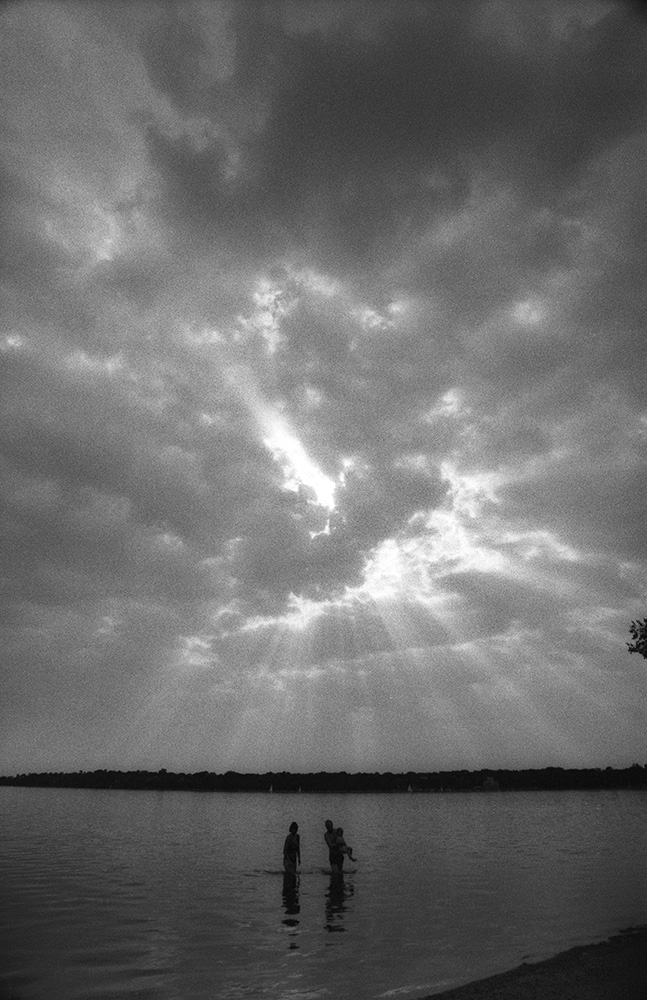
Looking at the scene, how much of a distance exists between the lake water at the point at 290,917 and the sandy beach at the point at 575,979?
1762 millimetres

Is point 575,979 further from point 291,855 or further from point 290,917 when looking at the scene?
point 291,855

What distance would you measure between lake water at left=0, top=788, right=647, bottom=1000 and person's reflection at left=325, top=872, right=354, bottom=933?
12cm

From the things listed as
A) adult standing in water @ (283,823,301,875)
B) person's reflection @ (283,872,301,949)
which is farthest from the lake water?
adult standing in water @ (283,823,301,875)

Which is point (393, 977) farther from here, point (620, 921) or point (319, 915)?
point (620, 921)

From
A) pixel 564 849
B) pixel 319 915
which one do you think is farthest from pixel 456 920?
pixel 564 849

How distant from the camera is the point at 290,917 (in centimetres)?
2631

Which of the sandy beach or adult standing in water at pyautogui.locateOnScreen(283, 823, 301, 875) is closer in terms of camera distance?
the sandy beach

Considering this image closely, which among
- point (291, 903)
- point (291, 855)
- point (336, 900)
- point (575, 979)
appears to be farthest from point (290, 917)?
point (575, 979)

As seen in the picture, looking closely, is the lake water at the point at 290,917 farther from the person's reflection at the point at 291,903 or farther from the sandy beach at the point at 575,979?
the sandy beach at the point at 575,979

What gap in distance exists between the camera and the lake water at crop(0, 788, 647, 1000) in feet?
59.3

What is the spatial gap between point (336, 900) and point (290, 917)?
167 inches

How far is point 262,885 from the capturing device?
113ft

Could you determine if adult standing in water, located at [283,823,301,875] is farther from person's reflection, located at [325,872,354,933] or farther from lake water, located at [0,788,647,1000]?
person's reflection, located at [325,872,354,933]

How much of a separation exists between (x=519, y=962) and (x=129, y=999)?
34.4 ft
